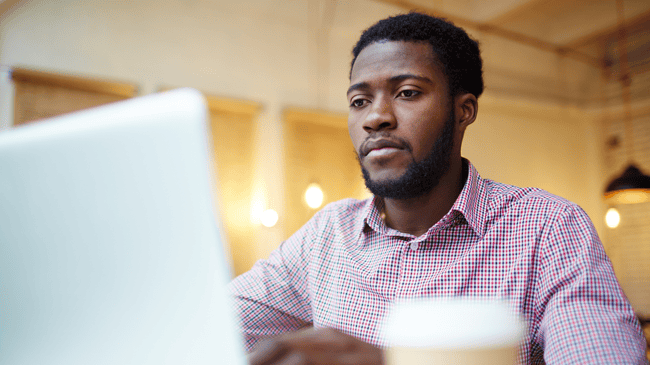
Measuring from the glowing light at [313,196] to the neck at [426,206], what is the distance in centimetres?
297

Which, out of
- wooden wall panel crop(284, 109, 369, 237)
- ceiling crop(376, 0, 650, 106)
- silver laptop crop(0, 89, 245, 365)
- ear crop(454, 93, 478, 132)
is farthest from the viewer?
ceiling crop(376, 0, 650, 106)

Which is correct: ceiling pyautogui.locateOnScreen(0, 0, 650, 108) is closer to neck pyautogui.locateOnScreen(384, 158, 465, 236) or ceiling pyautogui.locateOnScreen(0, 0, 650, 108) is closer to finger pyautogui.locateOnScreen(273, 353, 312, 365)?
neck pyautogui.locateOnScreen(384, 158, 465, 236)

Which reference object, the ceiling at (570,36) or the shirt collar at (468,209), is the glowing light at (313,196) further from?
the shirt collar at (468,209)

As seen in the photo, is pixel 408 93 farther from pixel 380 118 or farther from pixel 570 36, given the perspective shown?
pixel 570 36

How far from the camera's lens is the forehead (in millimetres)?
1079

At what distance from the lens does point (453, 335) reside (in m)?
0.40

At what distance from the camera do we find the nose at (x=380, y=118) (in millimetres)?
1038

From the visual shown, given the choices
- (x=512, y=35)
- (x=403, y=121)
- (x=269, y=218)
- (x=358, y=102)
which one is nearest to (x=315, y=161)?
(x=269, y=218)

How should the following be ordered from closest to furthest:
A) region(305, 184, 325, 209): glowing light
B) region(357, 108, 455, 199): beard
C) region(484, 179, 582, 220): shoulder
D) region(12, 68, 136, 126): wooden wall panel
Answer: region(484, 179, 582, 220): shoulder
region(357, 108, 455, 199): beard
region(12, 68, 136, 126): wooden wall panel
region(305, 184, 325, 209): glowing light

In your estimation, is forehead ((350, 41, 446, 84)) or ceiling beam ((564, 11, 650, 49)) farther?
ceiling beam ((564, 11, 650, 49))

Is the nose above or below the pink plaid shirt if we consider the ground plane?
above

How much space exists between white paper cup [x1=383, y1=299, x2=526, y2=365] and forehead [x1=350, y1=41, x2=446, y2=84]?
76cm

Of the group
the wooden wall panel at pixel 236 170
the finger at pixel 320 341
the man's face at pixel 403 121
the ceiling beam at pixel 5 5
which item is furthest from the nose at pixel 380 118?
the ceiling beam at pixel 5 5

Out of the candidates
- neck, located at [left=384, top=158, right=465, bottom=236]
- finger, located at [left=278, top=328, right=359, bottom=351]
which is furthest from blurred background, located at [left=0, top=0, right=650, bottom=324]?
finger, located at [left=278, top=328, right=359, bottom=351]
